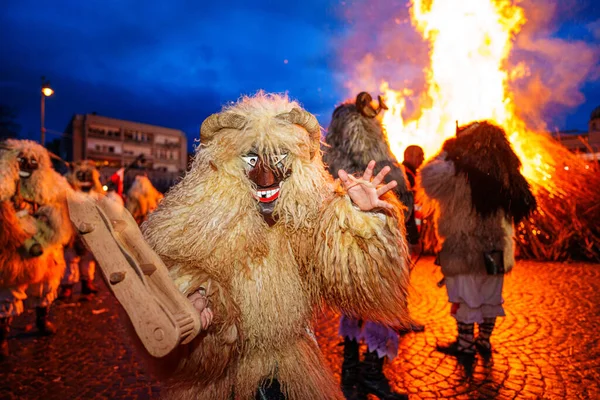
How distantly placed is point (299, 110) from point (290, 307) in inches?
39.6

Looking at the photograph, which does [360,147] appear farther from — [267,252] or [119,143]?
[119,143]

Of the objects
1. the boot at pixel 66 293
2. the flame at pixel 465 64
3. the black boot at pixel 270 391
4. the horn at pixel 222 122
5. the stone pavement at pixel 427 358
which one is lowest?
the stone pavement at pixel 427 358

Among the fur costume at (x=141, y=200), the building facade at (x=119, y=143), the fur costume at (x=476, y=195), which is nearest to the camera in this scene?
the fur costume at (x=476, y=195)

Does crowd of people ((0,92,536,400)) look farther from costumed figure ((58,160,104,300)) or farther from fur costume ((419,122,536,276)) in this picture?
costumed figure ((58,160,104,300))

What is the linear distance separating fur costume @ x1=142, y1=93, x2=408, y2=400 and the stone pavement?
206 centimetres

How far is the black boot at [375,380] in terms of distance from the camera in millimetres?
3371

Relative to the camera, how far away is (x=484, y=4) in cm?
1105

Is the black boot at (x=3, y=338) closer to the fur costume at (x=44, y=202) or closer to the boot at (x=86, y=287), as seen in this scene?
the fur costume at (x=44, y=202)

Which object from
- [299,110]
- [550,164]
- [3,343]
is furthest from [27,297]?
[550,164]

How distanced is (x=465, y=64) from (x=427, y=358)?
9808mm

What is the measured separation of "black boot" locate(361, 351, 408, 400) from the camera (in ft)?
11.1

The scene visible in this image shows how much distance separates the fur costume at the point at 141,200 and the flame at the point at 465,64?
6384 mm

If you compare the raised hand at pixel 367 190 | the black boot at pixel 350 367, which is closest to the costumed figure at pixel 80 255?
the black boot at pixel 350 367

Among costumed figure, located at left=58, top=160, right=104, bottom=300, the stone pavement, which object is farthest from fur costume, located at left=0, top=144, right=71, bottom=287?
costumed figure, located at left=58, top=160, right=104, bottom=300
